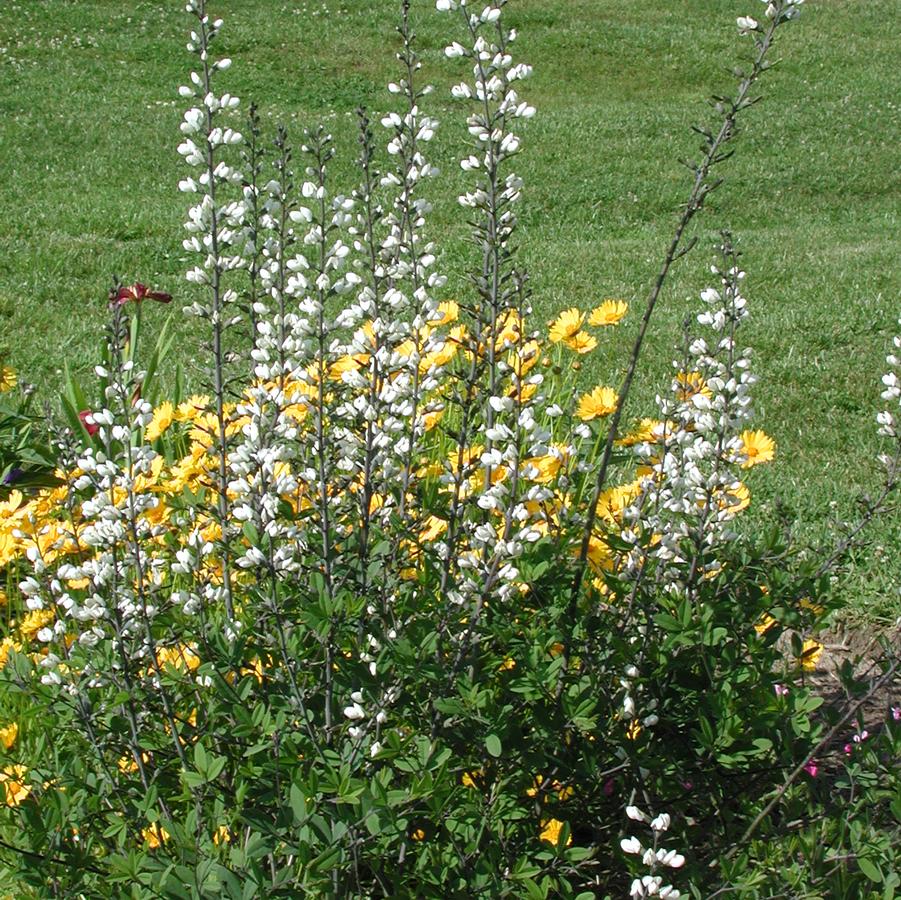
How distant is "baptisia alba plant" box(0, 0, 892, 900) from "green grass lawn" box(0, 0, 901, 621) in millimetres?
1045

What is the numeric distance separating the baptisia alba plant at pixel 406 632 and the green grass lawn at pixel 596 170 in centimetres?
105

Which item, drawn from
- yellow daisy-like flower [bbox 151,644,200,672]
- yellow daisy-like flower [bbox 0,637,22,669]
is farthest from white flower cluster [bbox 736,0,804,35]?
yellow daisy-like flower [bbox 0,637,22,669]

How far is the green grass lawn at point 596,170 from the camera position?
20.0ft

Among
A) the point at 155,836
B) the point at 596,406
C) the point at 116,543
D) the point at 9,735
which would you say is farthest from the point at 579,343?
the point at 155,836

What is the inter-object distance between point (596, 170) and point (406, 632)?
1169 centimetres

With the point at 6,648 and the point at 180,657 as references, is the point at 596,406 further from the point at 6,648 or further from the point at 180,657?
the point at 6,648

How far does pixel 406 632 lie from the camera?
1.88 m

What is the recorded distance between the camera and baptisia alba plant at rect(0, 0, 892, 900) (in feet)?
5.79

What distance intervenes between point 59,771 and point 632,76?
18069 mm

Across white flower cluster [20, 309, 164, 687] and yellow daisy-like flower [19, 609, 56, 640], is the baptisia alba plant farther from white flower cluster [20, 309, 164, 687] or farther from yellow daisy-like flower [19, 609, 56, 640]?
yellow daisy-like flower [19, 609, 56, 640]

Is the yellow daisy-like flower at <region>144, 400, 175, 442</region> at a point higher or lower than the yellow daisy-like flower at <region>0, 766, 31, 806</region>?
higher

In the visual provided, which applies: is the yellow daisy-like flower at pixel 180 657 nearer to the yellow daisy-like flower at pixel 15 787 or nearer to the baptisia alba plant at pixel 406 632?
the baptisia alba plant at pixel 406 632

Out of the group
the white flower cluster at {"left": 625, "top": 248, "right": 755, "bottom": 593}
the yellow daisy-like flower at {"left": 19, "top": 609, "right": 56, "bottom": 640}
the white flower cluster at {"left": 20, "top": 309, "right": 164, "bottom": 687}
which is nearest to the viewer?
the white flower cluster at {"left": 20, "top": 309, "right": 164, "bottom": 687}

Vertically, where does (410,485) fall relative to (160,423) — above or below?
above
